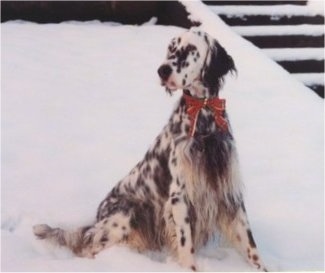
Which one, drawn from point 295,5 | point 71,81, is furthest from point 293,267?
point 295,5

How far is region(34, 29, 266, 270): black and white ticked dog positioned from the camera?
2561 mm

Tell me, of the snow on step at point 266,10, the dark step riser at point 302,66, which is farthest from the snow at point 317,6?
the dark step riser at point 302,66

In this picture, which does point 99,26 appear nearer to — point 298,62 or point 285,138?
point 298,62

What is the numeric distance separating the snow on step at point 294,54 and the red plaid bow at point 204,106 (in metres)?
2.94

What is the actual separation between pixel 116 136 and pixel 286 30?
91.0 inches

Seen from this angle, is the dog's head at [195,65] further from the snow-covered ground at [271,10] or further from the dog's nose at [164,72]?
the snow-covered ground at [271,10]

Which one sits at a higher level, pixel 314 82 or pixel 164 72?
pixel 314 82

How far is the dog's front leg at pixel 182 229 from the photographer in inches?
107

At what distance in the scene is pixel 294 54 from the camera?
5.51m

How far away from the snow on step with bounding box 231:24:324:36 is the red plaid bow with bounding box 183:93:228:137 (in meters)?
3.15

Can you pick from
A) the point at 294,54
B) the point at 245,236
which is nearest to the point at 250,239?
the point at 245,236

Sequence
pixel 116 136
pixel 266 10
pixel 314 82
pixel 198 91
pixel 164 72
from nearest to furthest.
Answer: pixel 164 72 → pixel 198 91 → pixel 116 136 → pixel 314 82 → pixel 266 10

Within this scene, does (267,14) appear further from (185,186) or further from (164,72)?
(164,72)

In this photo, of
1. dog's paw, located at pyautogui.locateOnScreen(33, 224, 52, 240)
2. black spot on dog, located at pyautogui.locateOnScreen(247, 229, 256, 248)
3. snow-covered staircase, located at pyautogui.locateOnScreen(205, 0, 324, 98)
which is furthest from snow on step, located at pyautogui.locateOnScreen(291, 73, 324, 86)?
dog's paw, located at pyautogui.locateOnScreen(33, 224, 52, 240)
